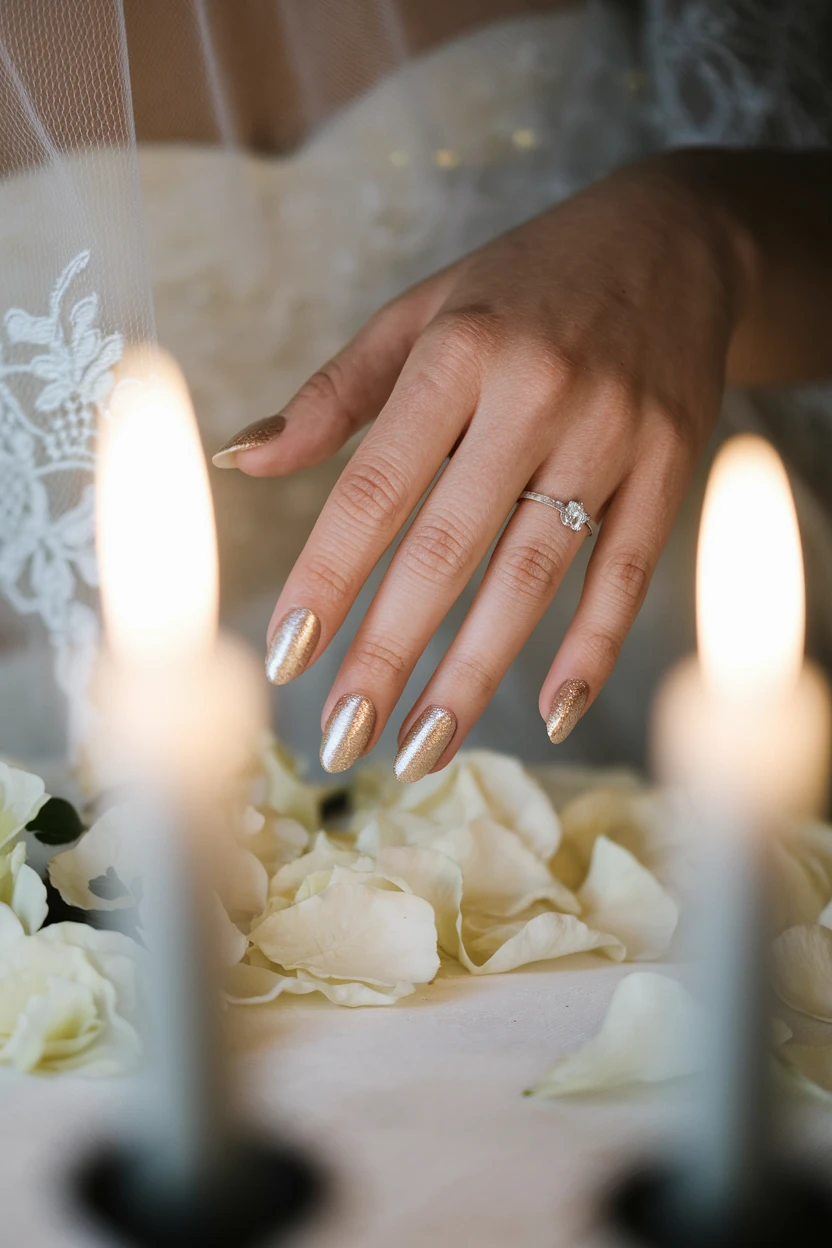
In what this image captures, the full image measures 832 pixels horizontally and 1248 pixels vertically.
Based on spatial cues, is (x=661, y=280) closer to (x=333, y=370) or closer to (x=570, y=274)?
(x=570, y=274)

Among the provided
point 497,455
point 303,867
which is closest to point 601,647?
point 497,455

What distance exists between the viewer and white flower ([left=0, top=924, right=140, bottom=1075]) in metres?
0.41

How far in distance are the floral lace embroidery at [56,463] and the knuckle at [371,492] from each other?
0.17 meters

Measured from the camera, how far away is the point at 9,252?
67 centimetres

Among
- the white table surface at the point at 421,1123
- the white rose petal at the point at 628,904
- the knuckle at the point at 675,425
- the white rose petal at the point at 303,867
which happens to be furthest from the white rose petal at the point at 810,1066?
the knuckle at the point at 675,425

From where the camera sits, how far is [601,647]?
2.12 feet

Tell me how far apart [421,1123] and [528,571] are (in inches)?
13.5

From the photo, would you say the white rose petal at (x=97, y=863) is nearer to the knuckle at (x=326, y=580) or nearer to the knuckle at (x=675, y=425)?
the knuckle at (x=326, y=580)

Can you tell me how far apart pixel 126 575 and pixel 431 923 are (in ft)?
0.76

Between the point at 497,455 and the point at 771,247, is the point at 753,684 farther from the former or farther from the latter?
the point at 771,247

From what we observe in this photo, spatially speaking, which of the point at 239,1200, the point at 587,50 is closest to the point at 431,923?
the point at 239,1200

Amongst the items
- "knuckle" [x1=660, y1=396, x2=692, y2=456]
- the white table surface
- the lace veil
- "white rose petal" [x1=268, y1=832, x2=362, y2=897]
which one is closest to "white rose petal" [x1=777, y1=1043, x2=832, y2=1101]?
the white table surface

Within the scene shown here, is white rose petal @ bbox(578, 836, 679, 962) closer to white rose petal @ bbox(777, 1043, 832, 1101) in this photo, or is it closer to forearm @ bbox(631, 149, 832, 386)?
white rose petal @ bbox(777, 1043, 832, 1101)

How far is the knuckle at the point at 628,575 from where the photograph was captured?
0.66 m
